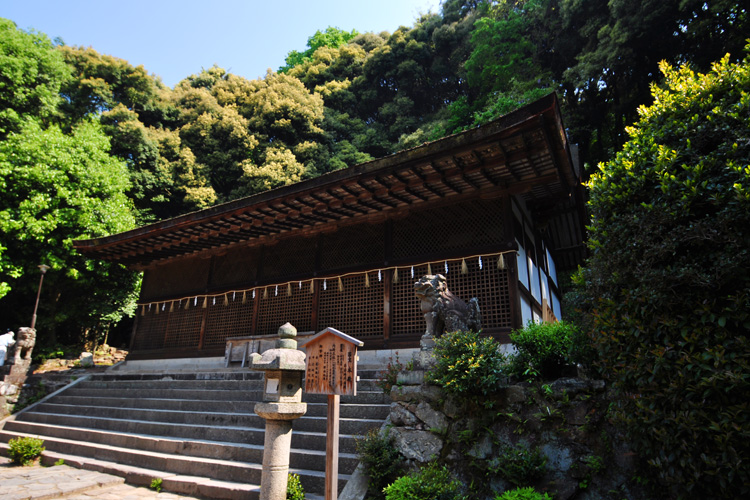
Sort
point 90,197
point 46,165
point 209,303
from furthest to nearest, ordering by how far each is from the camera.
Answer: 1. point 90,197
2. point 46,165
3. point 209,303

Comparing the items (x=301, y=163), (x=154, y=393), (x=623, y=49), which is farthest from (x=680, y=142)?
(x=301, y=163)

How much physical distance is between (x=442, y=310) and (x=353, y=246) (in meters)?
5.24

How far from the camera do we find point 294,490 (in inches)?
201

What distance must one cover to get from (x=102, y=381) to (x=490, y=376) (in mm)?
12867

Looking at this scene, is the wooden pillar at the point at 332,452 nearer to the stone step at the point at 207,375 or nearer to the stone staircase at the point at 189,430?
the stone staircase at the point at 189,430

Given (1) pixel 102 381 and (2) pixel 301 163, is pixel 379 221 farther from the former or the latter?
(2) pixel 301 163

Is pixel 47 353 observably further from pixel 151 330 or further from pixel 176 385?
pixel 176 385

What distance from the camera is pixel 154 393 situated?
10.4 metres

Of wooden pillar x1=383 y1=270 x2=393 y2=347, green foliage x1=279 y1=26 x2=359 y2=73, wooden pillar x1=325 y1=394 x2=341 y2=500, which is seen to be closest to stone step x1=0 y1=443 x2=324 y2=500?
wooden pillar x1=325 y1=394 x2=341 y2=500

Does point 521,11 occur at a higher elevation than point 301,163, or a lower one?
higher

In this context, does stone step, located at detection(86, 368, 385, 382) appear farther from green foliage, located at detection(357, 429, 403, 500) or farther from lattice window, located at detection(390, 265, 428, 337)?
green foliage, located at detection(357, 429, 403, 500)

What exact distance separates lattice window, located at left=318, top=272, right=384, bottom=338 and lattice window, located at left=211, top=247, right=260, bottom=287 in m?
3.26

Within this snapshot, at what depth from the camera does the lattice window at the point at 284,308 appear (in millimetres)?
12094

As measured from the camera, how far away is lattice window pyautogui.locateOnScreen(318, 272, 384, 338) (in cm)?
1086
